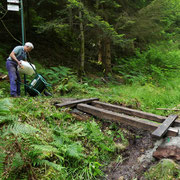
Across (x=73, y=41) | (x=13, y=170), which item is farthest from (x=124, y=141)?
(x=73, y=41)

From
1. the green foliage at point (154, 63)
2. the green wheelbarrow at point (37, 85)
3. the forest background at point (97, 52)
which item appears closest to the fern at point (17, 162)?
the forest background at point (97, 52)

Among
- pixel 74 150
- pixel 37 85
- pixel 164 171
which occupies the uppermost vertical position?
pixel 37 85

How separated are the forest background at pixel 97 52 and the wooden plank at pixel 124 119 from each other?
1.01 ft

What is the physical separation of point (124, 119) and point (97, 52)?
8557 millimetres

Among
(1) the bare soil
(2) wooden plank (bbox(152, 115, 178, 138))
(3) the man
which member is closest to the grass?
(1) the bare soil

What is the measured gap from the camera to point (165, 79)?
8375mm

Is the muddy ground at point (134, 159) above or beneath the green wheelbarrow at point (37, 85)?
beneath

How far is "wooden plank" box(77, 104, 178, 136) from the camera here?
3.03 metres

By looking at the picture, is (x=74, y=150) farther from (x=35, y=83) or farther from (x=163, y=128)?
(x=35, y=83)

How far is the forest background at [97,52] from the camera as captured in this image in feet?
16.2

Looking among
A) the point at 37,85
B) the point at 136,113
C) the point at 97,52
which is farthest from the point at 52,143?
the point at 97,52

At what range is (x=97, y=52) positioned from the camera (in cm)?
1133

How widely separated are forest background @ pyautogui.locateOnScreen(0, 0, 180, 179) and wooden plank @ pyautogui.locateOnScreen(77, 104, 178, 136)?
0.31 metres

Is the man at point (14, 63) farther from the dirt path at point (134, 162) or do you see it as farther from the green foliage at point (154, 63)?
the green foliage at point (154, 63)
